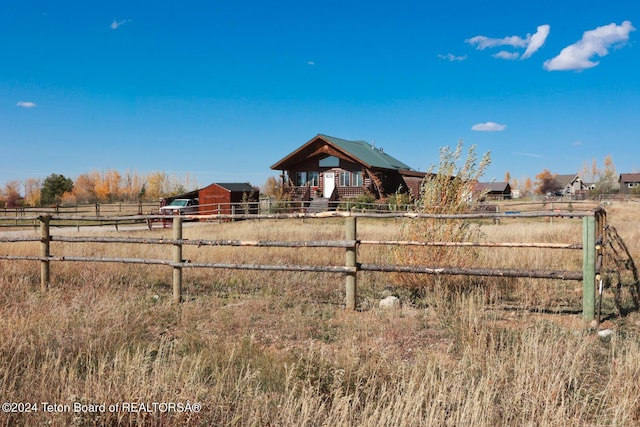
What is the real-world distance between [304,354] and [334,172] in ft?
108

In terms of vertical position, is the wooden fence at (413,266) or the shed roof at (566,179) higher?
the shed roof at (566,179)

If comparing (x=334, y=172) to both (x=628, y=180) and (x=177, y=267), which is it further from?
(x=628, y=180)

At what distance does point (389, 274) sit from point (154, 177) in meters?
96.9

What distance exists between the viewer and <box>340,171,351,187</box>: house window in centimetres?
3659

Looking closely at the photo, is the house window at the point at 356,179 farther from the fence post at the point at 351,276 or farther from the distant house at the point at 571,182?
the distant house at the point at 571,182

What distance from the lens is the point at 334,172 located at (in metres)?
37.0

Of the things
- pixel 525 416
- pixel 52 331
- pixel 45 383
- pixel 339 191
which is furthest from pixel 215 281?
pixel 339 191

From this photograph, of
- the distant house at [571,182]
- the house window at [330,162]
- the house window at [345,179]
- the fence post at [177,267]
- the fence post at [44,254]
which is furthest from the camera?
the distant house at [571,182]

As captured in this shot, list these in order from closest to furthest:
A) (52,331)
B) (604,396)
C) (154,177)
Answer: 1. (604,396)
2. (52,331)
3. (154,177)

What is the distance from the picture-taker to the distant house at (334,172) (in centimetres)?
3547

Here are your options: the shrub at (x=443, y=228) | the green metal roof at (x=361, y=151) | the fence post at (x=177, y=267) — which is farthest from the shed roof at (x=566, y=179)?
the fence post at (x=177, y=267)

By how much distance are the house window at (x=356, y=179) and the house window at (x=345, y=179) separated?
0.31 meters

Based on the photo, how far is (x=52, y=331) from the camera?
472 cm

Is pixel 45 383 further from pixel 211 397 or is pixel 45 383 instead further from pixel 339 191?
pixel 339 191
